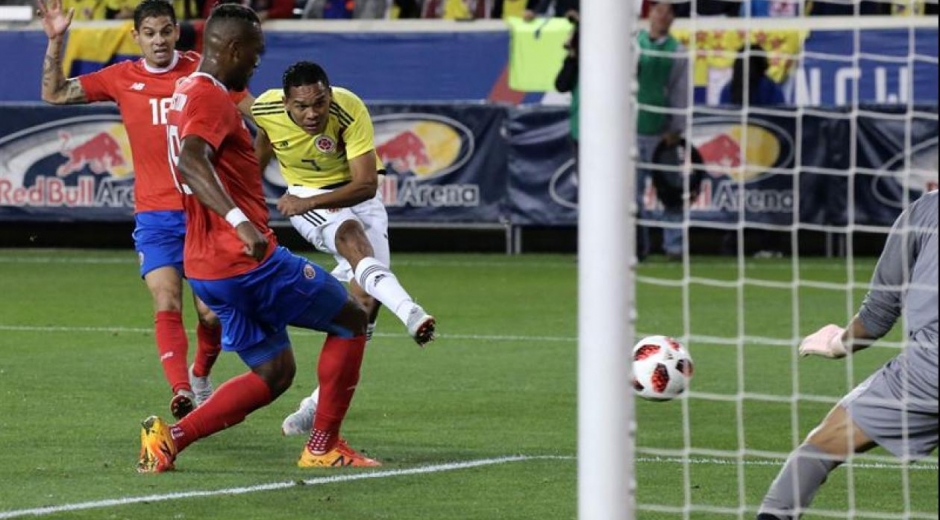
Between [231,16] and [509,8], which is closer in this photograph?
[231,16]

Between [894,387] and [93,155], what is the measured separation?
14.6 m

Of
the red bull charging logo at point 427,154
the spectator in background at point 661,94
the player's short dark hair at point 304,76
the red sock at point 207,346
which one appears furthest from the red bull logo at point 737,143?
the player's short dark hair at point 304,76

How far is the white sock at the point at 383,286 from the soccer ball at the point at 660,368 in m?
1.25

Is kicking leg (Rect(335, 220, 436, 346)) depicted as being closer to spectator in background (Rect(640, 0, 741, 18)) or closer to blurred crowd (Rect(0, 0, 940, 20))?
spectator in background (Rect(640, 0, 741, 18))

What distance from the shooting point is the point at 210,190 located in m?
7.37

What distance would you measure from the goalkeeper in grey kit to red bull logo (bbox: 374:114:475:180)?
43.2 feet

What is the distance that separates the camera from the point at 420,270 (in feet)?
59.4

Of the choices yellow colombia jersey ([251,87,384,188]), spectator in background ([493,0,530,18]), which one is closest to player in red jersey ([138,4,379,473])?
yellow colombia jersey ([251,87,384,188])

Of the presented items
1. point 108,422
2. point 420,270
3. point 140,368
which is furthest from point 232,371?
point 420,270

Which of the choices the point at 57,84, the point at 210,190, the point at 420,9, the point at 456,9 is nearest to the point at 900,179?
the point at 456,9

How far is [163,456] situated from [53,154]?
12197 millimetres

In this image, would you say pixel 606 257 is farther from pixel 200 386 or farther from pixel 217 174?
pixel 200 386

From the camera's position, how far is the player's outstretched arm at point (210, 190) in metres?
7.30

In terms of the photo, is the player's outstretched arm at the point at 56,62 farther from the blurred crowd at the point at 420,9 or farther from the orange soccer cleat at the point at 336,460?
the blurred crowd at the point at 420,9
